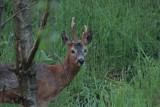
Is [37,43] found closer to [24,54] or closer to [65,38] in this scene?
[24,54]

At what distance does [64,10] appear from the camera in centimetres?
691

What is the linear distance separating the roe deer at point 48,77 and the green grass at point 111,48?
0.18 metres

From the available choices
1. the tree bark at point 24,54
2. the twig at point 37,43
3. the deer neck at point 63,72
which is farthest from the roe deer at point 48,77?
the twig at point 37,43

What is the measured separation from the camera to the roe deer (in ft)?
14.6

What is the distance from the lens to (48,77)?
4891mm

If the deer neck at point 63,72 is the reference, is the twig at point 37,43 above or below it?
above

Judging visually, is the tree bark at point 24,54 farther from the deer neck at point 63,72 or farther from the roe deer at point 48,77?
the deer neck at point 63,72

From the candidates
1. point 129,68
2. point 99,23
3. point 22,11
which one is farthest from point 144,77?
point 22,11

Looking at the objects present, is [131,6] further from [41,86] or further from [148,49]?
[41,86]

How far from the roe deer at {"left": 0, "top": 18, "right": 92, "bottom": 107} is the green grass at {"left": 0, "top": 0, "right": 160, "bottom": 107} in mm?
184

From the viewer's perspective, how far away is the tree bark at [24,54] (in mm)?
2242

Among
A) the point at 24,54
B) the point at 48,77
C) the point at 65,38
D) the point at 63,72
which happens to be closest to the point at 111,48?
the point at 65,38

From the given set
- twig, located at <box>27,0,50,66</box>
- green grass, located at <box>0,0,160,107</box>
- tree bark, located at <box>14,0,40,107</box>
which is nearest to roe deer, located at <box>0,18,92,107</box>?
green grass, located at <box>0,0,160,107</box>

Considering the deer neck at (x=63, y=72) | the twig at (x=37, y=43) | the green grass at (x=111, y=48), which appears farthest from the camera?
the green grass at (x=111, y=48)
